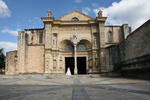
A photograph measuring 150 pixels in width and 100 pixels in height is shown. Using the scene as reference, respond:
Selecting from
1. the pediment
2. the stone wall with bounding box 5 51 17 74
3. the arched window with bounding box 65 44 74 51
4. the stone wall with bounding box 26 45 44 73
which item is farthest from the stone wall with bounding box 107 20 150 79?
the stone wall with bounding box 5 51 17 74

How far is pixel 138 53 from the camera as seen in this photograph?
13.1 metres

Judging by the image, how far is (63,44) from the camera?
2266 centimetres

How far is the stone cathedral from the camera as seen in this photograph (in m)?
20.2

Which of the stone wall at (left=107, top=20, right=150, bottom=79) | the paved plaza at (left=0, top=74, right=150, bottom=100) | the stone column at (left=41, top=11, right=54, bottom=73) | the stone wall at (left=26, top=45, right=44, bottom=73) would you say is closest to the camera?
the paved plaza at (left=0, top=74, right=150, bottom=100)

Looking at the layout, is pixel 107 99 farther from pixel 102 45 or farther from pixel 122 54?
pixel 102 45

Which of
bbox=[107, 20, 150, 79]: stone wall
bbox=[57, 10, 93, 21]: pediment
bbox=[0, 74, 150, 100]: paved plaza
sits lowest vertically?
bbox=[0, 74, 150, 100]: paved plaza

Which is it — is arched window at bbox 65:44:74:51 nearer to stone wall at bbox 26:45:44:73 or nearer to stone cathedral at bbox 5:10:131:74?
stone cathedral at bbox 5:10:131:74

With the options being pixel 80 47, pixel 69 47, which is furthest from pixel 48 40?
pixel 80 47

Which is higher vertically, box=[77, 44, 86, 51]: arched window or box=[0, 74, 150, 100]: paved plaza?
box=[77, 44, 86, 51]: arched window

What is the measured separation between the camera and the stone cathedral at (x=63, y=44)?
797 inches

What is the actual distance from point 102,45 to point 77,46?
199 inches

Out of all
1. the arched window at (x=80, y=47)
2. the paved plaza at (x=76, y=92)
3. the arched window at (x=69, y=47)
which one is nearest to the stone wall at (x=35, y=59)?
the arched window at (x=69, y=47)

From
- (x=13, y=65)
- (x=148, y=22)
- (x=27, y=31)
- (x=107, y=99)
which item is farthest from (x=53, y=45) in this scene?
(x=107, y=99)

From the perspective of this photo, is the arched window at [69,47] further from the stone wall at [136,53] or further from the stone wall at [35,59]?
the stone wall at [136,53]
